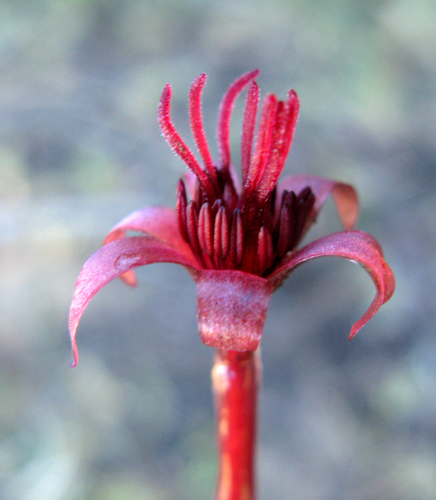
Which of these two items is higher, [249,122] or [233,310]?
[249,122]

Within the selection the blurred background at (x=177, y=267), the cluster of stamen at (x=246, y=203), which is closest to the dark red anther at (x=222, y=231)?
the cluster of stamen at (x=246, y=203)

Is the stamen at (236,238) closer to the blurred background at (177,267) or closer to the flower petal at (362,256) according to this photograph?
the flower petal at (362,256)

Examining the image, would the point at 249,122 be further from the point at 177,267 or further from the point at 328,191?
the point at 177,267

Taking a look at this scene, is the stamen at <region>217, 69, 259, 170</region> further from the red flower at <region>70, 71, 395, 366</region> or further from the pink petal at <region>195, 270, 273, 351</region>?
the pink petal at <region>195, 270, 273, 351</region>

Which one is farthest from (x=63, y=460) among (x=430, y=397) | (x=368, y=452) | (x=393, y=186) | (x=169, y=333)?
(x=393, y=186)

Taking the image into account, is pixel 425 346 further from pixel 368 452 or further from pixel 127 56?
pixel 127 56

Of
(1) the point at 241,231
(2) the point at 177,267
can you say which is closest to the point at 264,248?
(1) the point at 241,231

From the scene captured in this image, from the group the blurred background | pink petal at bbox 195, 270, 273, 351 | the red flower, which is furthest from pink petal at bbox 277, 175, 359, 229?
the blurred background

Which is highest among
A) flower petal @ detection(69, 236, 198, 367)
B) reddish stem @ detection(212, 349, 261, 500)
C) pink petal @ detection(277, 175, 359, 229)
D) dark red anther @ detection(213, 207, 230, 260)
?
pink petal @ detection(277, 175, 359, 229)
